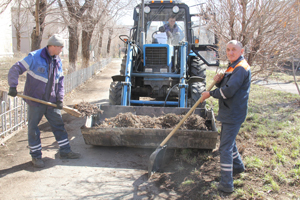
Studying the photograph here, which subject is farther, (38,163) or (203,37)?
(203,37)

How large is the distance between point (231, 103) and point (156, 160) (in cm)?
142

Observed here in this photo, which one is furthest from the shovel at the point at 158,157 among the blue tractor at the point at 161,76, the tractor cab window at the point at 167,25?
the tractor cab window at the point at 167,25

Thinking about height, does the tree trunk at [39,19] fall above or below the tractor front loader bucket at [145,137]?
above

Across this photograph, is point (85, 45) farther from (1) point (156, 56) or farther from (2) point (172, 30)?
(1) point (156, 56)

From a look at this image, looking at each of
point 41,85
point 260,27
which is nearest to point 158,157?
point 41,85

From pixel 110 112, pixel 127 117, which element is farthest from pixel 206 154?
pixel 110 112

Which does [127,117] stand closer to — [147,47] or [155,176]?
[155,176]

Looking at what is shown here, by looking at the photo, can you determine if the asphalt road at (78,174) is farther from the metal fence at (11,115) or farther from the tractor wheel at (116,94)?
the tractor wheel at (116,94)

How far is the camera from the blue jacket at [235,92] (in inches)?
135

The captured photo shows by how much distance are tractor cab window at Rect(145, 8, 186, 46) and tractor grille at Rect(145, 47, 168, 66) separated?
1.72 ft

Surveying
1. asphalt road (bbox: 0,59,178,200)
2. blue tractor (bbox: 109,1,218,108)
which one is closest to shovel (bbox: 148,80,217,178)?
asphalt road (bbox: 0,59,178,200)

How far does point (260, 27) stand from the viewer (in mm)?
5258

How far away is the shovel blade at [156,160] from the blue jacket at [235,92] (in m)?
1.08

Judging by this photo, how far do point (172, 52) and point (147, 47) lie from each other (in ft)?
2.20
